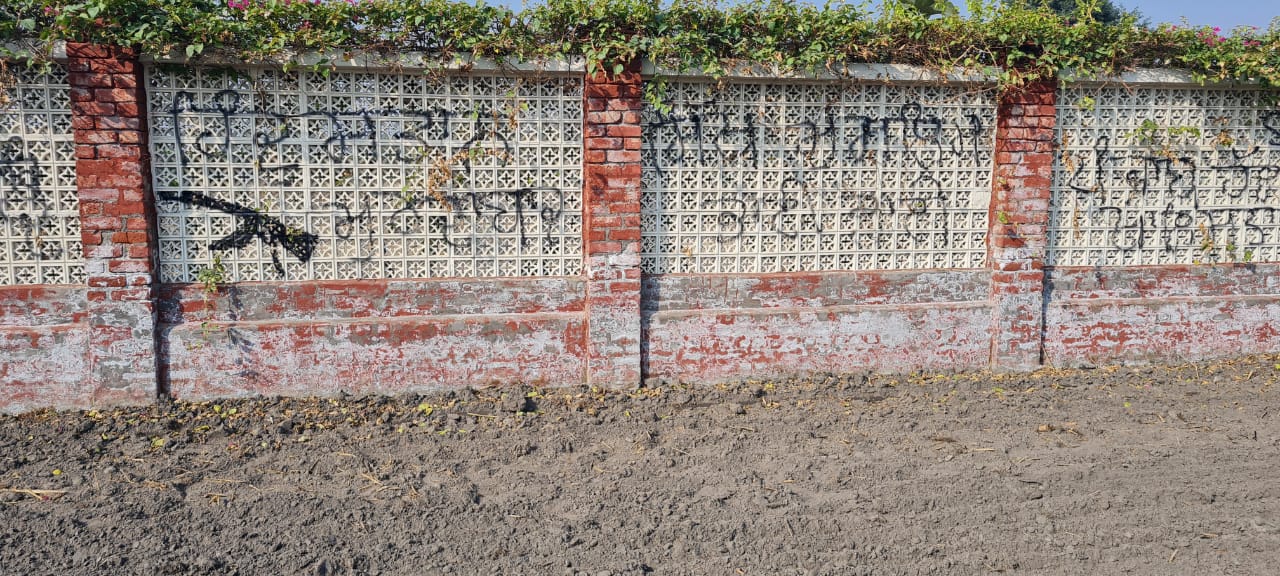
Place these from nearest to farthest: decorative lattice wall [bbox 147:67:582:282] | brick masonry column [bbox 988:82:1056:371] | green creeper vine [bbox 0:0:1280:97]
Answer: green creeper vine [bbox 0:0:1280:97], decorative lattice wall [bbox 147:67:582:282], brick masonry column [bbox 988:82:1056:371]

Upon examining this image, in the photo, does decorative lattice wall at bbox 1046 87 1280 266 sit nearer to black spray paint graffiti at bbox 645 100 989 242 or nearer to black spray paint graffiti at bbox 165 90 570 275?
black spray paint graffiti at bbox 645 100 989 242

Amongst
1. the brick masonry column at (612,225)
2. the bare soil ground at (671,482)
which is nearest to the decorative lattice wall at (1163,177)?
the bare soil ground at (671,482)

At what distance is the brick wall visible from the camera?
491cm

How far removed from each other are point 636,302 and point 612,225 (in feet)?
1.66

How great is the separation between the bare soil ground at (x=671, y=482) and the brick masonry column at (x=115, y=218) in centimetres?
31

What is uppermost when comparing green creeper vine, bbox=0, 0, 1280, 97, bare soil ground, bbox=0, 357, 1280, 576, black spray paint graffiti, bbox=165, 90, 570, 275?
green creeper vine, bbox=0, 0, 1280, 97

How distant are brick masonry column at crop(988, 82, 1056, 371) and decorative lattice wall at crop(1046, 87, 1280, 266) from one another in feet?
0.64

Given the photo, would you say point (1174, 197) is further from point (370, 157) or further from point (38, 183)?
point (38, 183)

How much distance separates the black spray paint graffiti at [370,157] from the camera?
4.97 metres

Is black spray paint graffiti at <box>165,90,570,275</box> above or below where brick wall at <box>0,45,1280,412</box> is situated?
above

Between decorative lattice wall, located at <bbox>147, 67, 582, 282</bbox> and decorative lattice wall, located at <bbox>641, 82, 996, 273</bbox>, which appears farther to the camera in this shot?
decorative lattice wall, located at <bbox>641, 82, 996, 273</bbox>

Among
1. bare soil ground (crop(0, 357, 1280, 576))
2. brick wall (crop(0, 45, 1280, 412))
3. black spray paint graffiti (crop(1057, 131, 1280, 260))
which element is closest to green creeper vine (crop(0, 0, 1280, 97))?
brick wall (crop(0, 45, 1280, 412))

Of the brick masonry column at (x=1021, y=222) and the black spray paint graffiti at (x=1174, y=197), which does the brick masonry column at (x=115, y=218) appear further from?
the black spray paint graffiti at (x=1174, y=197)

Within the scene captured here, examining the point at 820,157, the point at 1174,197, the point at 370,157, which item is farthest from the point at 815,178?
the point at 370,157
